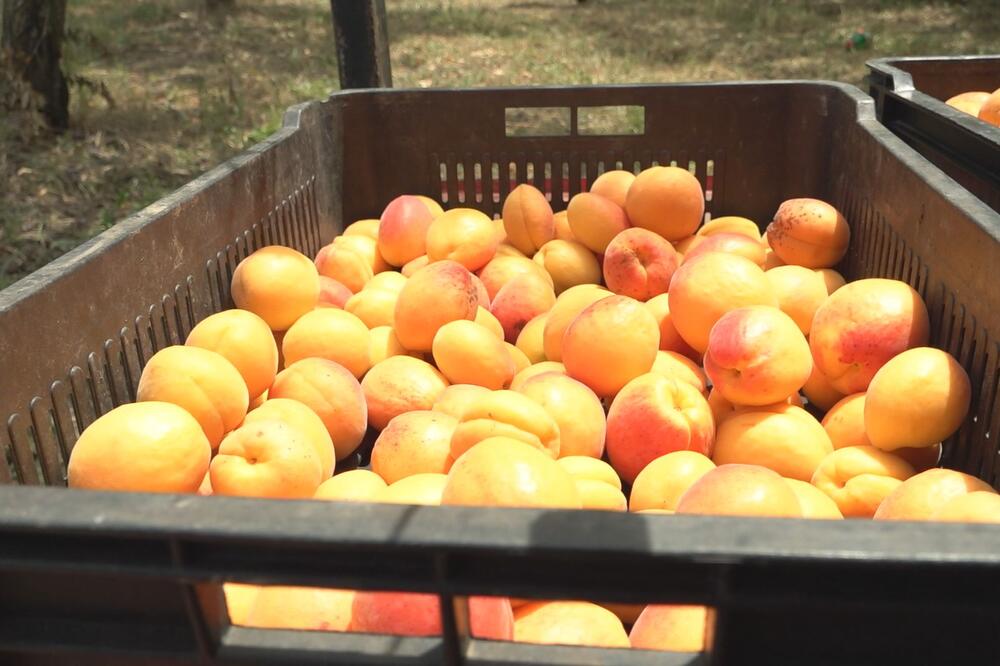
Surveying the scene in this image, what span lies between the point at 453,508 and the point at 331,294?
1.37m

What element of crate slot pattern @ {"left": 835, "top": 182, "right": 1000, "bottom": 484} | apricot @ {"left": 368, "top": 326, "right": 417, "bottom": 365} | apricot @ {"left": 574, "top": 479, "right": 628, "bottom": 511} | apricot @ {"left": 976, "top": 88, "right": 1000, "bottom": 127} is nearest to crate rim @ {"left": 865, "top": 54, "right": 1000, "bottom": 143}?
apricot @ {"left": 976, "top": 88, "right": 1000, "bottom": 127}

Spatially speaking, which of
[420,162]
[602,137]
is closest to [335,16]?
[420,162]

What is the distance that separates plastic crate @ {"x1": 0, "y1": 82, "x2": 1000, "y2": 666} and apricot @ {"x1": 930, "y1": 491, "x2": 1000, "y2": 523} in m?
0.29

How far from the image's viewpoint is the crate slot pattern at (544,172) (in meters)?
2.15

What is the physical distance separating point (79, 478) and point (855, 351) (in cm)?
114

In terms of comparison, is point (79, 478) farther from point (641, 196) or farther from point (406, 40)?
point (406, 40)

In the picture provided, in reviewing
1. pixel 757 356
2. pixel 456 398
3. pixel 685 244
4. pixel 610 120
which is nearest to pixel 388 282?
pixel 456 398

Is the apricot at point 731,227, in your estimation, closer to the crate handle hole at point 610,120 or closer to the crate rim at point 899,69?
the crate rim at point 899,69

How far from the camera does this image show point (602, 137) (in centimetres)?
215

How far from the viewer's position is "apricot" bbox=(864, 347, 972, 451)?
1.21 m

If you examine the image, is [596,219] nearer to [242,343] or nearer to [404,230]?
[404,230]

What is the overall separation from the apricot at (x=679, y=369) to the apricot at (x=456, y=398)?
0.32 m

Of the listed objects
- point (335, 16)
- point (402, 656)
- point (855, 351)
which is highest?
point (335, 16)

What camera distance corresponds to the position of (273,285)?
163 cm
